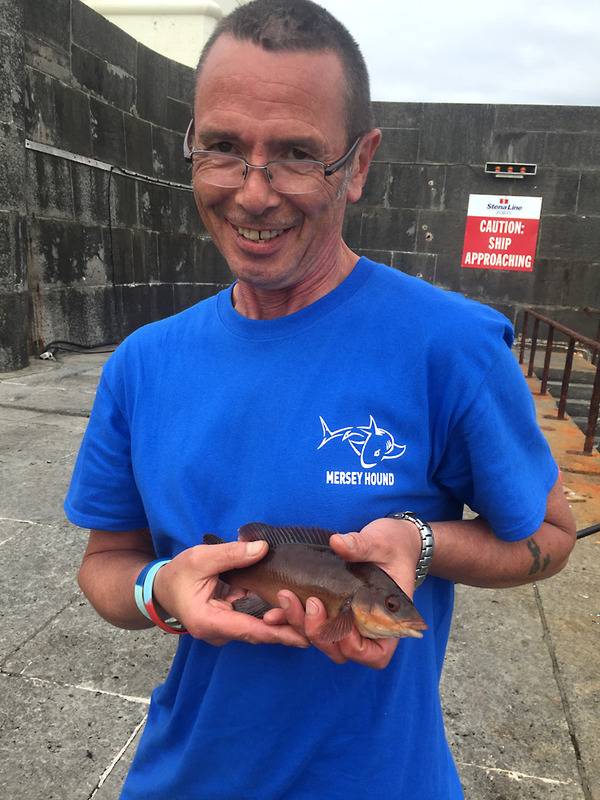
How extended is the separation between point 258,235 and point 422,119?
43.3 feet

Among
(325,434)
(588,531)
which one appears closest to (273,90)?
(325,434)

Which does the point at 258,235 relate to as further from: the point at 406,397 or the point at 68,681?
the point at 68,681

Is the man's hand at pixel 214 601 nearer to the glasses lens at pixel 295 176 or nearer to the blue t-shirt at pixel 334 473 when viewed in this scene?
the blue t-shirt at pixel 334 473

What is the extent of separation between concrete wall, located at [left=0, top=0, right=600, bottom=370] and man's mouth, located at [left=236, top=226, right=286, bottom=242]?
7684 millimetres

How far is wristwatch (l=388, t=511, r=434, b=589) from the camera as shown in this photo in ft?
4.00

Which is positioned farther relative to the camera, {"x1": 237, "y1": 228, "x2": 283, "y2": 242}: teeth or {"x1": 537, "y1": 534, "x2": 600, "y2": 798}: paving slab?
{"x1": 537, "y1": 534, "x2": 600, "y2": 798}: paving slab

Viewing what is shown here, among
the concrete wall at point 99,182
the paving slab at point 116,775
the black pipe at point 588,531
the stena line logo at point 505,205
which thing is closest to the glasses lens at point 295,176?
the paving slab at point 116,775

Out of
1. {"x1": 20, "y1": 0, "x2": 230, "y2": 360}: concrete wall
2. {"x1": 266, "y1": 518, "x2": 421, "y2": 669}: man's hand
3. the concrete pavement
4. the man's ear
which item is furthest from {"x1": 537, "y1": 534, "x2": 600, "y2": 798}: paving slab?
{"x1": 20, "y1": 0, "x2": 230, "y2": 360}: concrete wall

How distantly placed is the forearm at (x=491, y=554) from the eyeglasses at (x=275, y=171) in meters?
0.72

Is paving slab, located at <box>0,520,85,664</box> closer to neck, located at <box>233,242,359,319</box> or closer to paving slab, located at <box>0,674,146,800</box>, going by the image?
paving slab, located at <box>0,674,146,800</box>

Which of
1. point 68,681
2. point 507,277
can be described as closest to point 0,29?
point 68,681

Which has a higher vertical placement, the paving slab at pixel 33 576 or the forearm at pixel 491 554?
the forearm at pixel 491 554

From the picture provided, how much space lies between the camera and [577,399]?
9.49 meters

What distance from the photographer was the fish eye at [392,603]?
1.08 metres
